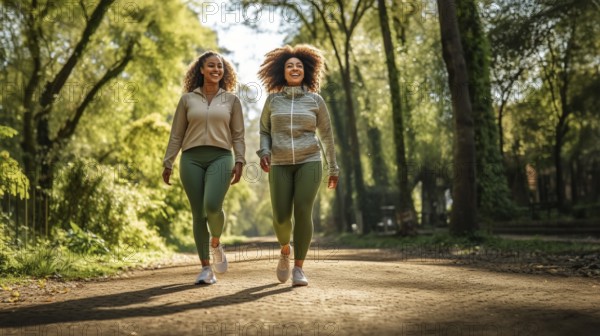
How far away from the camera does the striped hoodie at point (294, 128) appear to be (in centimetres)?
654

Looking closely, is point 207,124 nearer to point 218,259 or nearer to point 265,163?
point 265,163

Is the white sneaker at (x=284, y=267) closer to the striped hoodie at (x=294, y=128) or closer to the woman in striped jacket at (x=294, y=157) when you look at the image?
the woman in striped jacket at (x=294, y=157)

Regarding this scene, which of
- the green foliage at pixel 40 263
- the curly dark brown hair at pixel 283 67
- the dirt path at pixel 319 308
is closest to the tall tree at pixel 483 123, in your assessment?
the dirt path at pixel 319 308

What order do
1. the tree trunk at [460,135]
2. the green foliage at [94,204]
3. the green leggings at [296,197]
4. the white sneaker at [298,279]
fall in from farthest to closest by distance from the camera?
the tree trunk at [460,135] → the green foliage at [94,204] → the green leggings at [296,197] → the white sneaker at [298,279]

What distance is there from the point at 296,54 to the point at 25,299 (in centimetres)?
381

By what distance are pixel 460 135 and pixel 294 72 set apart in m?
9.68

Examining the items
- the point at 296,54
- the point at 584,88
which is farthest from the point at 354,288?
the point at 584,88

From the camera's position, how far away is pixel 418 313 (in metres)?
5.01

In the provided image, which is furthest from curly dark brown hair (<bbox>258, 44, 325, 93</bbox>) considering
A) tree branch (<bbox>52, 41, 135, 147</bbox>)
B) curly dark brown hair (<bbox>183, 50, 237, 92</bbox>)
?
tree branch (<bbox>52, 41, 135, 147</bbox>)

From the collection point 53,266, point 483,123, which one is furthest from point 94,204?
point 483,123

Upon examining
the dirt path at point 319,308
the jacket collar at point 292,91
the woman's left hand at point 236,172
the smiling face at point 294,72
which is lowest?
the dirt path at point 319,308

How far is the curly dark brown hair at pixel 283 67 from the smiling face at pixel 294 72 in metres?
0.11

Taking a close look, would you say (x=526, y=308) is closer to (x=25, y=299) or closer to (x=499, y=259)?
(x=25, y=299)

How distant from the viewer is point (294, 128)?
259 inches
